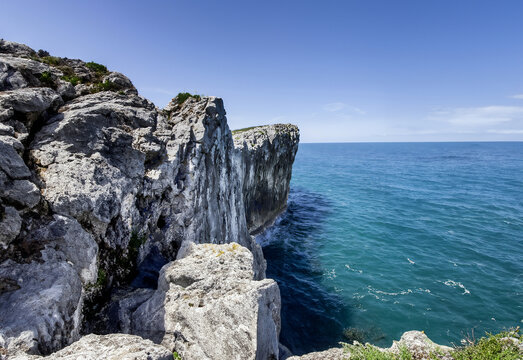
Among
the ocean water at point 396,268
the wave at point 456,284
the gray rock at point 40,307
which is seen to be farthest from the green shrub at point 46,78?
the wave at point 456,284

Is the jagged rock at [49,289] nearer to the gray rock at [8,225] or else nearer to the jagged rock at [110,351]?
the gray rock at [8,225]

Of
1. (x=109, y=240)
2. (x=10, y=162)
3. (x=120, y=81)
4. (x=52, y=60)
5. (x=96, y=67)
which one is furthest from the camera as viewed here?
(x=96, y=67)

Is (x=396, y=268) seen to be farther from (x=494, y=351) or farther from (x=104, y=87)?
(x=104, y=87)

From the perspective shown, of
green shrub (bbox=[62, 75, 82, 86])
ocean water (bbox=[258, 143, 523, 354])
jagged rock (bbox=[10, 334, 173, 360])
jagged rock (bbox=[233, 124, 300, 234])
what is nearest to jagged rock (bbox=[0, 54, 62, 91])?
green shrub (bbox=[62, 75, 82, 86])

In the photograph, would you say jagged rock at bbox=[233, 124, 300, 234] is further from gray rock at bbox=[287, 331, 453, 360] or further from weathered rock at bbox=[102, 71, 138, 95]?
gray rock at bbox=[287, 331, 453, 360]

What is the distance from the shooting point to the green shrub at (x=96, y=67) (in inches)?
843

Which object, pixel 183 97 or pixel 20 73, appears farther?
pixel 183 97

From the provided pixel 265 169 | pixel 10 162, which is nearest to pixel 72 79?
pixel 10 162

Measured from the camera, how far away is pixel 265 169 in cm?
4875

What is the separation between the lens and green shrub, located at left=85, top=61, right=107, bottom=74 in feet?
70.3

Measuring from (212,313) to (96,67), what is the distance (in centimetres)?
2201

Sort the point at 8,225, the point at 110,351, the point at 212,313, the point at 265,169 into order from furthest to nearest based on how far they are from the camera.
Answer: the point at 265,169 < the point at 212,313 < the point at 8,225 < the point at 110,351

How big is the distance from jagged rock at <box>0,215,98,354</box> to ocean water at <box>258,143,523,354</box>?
18797 millimetres

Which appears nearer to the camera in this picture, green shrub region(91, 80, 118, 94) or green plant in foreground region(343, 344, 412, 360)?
green plant in foreground region(343, 344, 412, 360)
